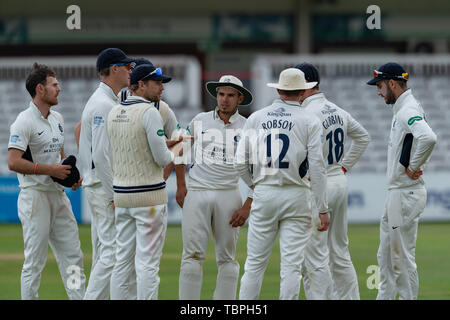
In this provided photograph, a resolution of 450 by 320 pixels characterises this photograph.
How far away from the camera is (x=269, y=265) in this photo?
45.7 feet

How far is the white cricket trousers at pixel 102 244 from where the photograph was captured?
867 centimetres

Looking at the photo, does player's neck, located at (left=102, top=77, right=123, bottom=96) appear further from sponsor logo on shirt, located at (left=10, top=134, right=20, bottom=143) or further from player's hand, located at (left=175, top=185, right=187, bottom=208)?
player's hand, located at (left=175, top=185, right=187, bottom=208)

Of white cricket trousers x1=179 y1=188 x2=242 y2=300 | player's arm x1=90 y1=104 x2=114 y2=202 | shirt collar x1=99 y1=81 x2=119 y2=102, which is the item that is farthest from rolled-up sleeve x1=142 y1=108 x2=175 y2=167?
white cricket trousers x1=179 y1=188 x2=242 y2=300

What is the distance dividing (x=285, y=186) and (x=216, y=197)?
42.2 inches

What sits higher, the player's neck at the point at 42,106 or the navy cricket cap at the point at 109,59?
the navy cricket cap at the point at 109,59

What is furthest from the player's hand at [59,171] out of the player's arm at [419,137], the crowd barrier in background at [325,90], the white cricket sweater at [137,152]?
the crowd barrier in background at [325,90]

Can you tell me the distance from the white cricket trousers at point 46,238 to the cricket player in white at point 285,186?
72.8 inches

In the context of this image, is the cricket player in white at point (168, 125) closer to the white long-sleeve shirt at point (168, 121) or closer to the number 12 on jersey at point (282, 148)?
the white long-sleeve shirt at point (168, 121)

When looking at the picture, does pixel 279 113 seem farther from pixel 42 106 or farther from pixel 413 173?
pixel 42 106

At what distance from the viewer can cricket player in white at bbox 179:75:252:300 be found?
Result: 9.13 m

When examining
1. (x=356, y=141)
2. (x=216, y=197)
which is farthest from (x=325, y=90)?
(x=216, y=197)
